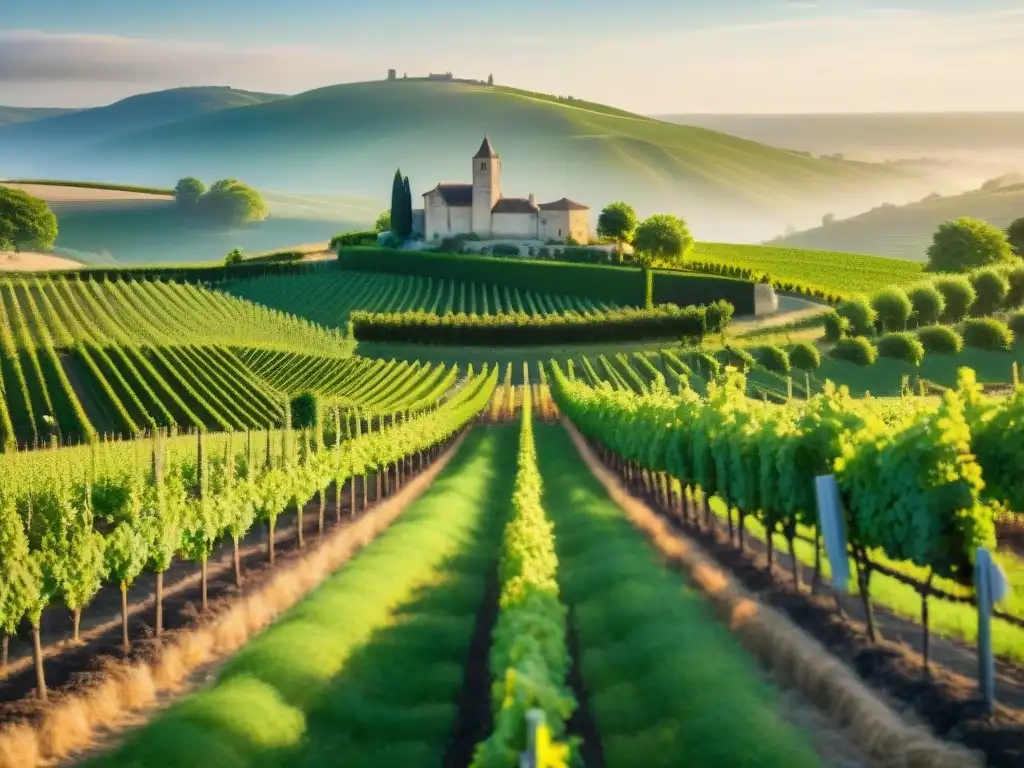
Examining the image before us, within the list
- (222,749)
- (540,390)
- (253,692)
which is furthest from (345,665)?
(540,390)

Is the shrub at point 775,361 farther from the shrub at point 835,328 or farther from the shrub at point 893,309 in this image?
the shrub at point 893,309

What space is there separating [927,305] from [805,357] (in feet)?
64.2

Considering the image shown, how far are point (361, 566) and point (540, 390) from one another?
5605cm

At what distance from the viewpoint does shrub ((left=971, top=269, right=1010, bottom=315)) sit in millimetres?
101125

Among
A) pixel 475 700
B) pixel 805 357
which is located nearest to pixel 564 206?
pixel 805 357

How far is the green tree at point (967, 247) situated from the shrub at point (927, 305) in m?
25.6

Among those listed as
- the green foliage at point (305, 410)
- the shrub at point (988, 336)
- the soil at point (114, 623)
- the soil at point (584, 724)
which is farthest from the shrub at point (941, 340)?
the soil at point (584, 724)

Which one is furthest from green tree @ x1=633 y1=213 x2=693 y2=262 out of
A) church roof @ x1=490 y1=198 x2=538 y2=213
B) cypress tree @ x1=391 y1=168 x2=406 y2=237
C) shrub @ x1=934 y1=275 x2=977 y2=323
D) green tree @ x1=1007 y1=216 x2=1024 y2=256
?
cypress tree @ x1=391 y1=168 x2=406 y2=237

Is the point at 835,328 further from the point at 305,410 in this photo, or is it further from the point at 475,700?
the point at 475,700

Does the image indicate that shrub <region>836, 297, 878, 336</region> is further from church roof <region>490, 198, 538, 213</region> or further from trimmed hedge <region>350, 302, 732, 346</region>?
church roof <region>490, 198, 538, 213</region>

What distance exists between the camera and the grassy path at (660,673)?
551 inches

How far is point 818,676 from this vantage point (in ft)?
56.4

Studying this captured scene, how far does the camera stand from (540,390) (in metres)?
79.7

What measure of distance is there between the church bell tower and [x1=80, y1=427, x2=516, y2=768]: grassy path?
427ft
